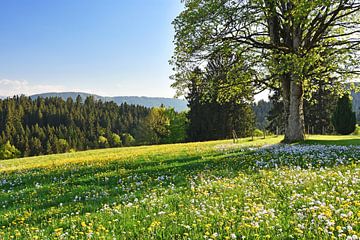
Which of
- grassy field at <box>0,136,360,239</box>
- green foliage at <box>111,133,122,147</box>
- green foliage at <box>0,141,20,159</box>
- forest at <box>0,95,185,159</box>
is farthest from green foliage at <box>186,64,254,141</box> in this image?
green foliage at <box>111,133,122,147</box>

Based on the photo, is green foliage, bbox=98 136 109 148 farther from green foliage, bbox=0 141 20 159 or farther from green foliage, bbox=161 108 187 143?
green foliage, bbox=161 108 187 143

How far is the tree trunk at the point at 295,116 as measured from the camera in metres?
25.3

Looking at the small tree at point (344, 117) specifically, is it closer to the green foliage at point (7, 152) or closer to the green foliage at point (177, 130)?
the green foliage at point (177, 130)

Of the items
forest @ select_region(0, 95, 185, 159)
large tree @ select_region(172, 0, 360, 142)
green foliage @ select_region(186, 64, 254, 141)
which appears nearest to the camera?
large tree @ select_region(172, 0, 360, 142)

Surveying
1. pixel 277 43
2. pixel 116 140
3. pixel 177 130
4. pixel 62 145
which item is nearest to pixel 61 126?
pixel 62 145

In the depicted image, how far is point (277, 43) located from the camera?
86.9 ft

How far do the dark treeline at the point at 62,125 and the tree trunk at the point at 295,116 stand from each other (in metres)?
111

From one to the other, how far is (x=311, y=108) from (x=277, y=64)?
51405 millimetres

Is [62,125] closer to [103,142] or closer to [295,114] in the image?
[103,142]

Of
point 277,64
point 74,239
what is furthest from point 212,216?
point 277,64

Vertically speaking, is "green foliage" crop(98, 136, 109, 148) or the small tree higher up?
the small tree

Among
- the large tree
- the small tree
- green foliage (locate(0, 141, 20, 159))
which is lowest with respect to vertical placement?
green foliage (locate(0, 141, 20, 159))

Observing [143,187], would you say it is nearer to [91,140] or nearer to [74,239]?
[74,239]

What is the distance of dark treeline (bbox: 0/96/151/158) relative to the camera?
142 m
